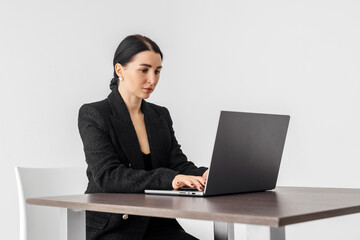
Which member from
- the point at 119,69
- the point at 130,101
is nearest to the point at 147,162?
the point at 130,101

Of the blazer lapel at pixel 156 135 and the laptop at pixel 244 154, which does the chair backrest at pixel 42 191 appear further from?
the laptop at pixel 244 154

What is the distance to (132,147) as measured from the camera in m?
2.19

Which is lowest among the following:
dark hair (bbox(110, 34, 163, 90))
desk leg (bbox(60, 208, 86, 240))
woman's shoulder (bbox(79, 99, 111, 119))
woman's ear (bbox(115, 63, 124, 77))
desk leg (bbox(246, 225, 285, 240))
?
desk leg (bbox(60, 208, 86, 240))

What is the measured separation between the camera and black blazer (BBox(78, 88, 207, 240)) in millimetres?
1945

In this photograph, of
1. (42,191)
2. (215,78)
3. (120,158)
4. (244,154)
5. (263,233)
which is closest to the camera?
(263,233)

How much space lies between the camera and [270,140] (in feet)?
6.10

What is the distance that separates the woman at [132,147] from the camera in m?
1.95

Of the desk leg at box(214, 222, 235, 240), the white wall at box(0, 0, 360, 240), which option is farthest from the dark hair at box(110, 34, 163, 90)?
the white wall at box(0, 0, 360, 240)

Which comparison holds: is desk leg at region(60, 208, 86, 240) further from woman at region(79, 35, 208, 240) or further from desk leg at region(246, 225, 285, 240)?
desk leg at region(246, 225, 285, 240)

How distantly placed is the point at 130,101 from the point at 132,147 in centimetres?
23

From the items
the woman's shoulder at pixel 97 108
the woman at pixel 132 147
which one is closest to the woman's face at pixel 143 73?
the woman at pixel 132 147

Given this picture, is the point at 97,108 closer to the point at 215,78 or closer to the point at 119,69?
the point at 119,69

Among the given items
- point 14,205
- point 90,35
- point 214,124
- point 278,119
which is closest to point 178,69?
point 214,124

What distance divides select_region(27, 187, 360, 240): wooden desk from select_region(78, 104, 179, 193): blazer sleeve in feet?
0.33
